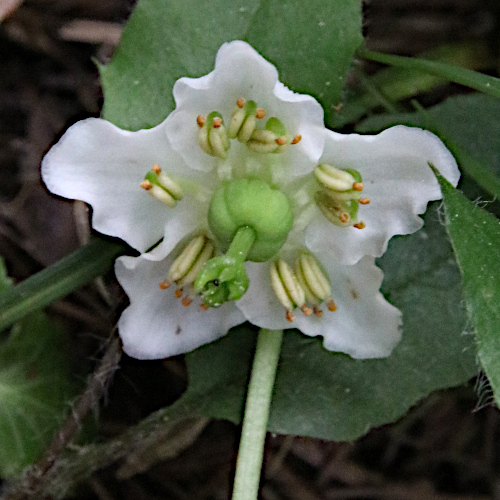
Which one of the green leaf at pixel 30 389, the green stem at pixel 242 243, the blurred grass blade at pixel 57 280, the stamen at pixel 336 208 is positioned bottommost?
the green leaf at pixel 30 389

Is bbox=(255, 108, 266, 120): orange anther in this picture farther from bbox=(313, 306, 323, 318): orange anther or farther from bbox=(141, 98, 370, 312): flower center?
bbox=(313, 306, 323, 318): orange anther

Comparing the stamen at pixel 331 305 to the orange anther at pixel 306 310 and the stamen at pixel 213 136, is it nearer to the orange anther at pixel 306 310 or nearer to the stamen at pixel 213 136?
the orange anther at pixel 306 310

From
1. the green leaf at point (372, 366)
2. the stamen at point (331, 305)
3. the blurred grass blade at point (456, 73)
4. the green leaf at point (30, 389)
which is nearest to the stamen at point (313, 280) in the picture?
the stamen at point (331, 305)

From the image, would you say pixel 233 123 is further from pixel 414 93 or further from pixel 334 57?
pixel 414 93

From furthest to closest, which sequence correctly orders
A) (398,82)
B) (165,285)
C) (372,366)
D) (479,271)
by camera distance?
1. (398,82)
2. (372,366)
3. (165,285)
4. (479,271)

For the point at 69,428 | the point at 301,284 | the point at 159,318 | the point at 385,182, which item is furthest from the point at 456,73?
the point at 69,428

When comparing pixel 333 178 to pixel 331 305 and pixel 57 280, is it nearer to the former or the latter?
pixel 331 305

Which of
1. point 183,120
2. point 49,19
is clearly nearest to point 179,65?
point 183,120
